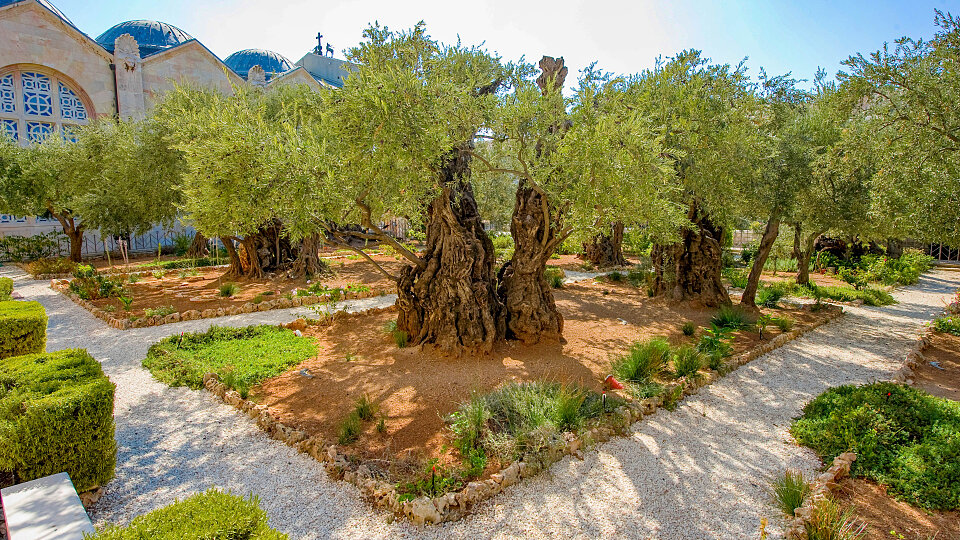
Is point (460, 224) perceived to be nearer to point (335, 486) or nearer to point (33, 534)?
point (335, 486)

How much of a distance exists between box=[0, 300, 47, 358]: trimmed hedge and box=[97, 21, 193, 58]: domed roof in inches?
1318

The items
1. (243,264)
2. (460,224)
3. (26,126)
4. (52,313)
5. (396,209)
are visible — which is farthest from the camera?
(26,126)

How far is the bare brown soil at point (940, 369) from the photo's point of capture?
24.3 feet

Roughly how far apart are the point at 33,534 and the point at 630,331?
9.78m

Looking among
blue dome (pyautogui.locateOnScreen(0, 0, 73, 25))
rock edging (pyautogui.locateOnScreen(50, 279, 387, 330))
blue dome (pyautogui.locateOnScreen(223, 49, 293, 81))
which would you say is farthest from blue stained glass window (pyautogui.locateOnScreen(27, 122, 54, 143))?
rock edging (pyautogui.locateOnScreen(50, 279, 387, 330))

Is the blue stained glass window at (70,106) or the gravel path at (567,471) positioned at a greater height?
the blue stained glass window at (70,106)

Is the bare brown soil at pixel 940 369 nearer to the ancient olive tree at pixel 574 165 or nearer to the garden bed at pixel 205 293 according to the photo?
the ancient olive tree at pixel 574 165

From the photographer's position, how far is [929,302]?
1481 cm

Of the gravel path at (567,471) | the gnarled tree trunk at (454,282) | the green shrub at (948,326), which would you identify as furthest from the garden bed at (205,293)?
the green shrub at (948,326)

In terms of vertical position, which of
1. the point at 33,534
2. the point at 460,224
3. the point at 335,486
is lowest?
the point at 335,486

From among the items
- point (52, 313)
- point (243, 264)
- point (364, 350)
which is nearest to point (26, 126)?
point (243, 264)

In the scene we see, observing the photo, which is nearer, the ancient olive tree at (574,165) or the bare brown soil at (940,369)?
the ancient olive tree at (574,165)

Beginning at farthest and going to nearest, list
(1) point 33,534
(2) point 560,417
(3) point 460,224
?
(3) point 460,224
(2) point 560,417
(1) point 33,534

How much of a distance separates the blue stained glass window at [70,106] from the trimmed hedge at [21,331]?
86.6ft
